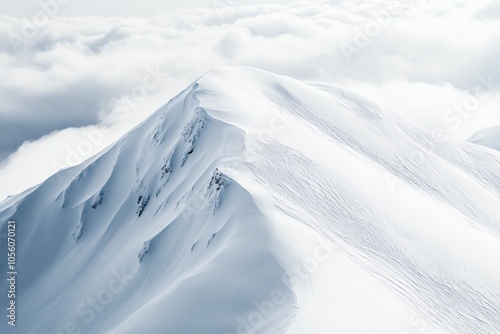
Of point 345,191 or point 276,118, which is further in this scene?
point 276,118

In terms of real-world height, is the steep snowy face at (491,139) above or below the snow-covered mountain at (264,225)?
above

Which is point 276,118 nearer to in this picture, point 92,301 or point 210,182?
point 210,182

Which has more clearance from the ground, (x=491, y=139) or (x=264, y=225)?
(x=491, y=139)

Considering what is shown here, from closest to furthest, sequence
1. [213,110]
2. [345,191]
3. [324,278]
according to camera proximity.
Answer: [324,278]
[345,191]
[213,110]

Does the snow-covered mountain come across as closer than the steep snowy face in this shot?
Yes

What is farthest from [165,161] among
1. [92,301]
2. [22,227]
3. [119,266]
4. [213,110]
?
[22,227]

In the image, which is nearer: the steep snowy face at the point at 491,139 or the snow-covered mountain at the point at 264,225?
the snow-covered mountain at the point at 264,225

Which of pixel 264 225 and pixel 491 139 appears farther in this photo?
pixel 491 139

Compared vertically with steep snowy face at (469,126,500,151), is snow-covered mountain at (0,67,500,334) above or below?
below
